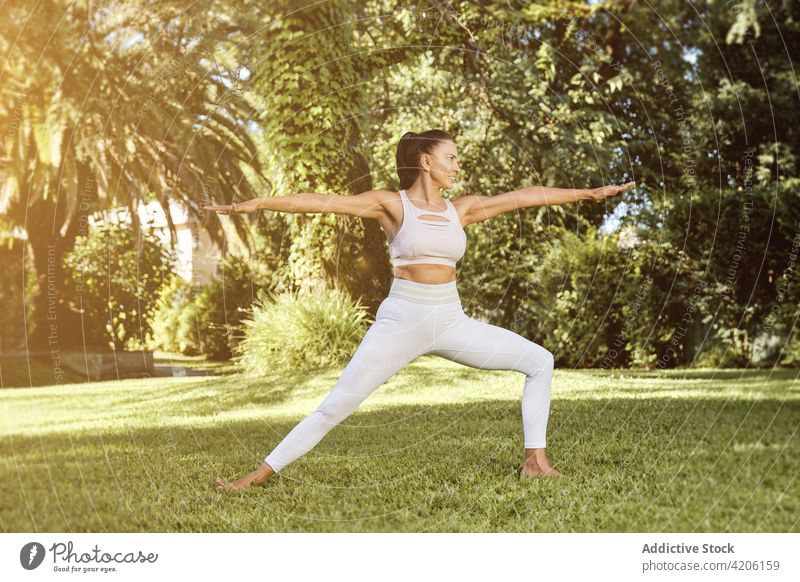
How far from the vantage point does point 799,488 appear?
5770 millimetres

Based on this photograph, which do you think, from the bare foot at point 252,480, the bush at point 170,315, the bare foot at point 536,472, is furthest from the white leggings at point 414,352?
the bush at point 170,315

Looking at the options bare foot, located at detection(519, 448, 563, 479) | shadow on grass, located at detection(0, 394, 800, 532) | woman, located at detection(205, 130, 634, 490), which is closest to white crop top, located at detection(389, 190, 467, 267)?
woman, located at detection(205, 130, 634, 490)

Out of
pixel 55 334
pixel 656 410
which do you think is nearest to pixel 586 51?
pixel 656 410

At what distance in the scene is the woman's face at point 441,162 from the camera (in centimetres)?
553

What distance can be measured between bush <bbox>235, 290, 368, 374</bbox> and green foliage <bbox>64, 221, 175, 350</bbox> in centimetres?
200

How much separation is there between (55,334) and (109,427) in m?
4.98

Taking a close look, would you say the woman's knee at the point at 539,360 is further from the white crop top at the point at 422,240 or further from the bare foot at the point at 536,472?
the white crop top at the point at 422,240

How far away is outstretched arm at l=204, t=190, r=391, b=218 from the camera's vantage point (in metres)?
4.87

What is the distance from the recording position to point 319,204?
515 centimetres

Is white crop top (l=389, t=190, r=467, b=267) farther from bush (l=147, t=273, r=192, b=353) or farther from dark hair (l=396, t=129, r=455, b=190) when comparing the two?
bush (l=147, t=273, r=192, b=353)

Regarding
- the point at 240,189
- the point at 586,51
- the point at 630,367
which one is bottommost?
the point at 630,367

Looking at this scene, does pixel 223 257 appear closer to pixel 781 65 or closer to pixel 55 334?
pixel 55 334
